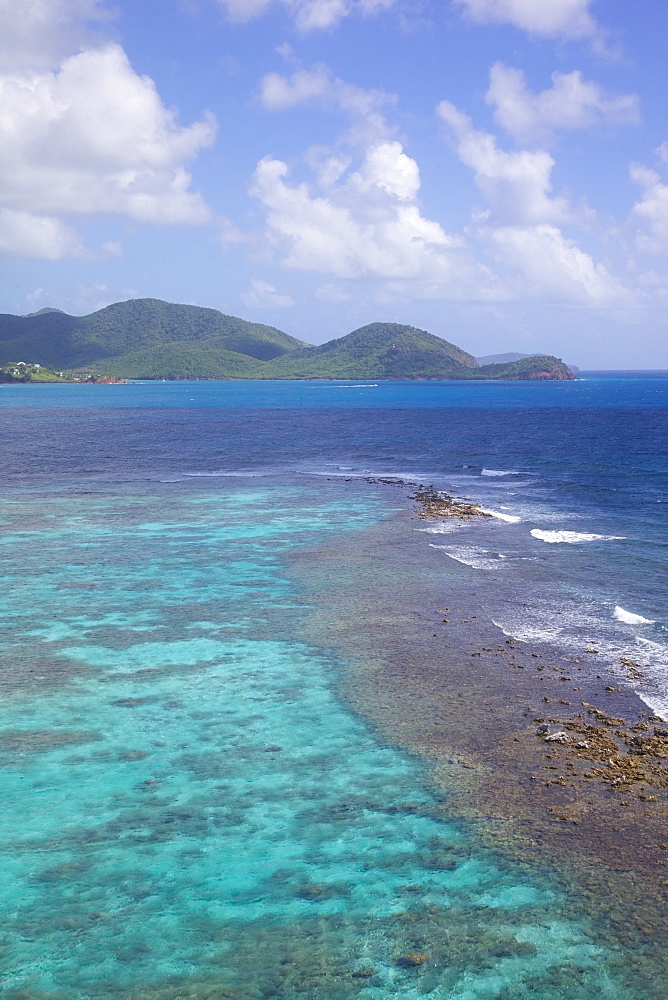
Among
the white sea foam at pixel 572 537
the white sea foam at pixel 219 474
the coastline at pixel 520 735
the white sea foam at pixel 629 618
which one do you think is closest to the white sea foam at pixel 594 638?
the white sea foam at pixel 629 618

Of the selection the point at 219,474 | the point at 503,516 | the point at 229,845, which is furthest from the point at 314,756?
the point at 219,474

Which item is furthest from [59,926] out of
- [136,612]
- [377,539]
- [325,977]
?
[377,539]

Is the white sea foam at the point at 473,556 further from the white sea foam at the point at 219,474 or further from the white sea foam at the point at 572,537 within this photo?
the white sea foam at the point at 219,474

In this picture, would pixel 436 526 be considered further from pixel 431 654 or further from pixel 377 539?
pixel 431 654

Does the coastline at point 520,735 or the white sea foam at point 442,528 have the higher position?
the white sea foam at point 442,528

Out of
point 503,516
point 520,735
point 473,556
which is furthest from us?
point 503,516

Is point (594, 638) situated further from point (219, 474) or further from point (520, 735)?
point (219, 474)
